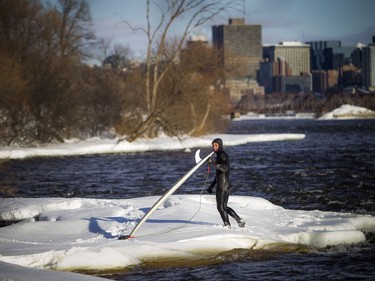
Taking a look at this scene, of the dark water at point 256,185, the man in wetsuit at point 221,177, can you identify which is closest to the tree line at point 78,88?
the dark water at point 256,185

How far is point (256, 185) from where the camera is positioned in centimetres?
2794

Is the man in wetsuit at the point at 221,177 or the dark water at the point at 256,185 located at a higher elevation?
the man in wetsuit at the point at 221,177

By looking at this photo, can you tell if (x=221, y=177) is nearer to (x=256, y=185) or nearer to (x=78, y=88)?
(x=256, y=185)

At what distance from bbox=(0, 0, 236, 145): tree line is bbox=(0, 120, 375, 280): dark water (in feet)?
17.8

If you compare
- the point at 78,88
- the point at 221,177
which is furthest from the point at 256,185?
the point at 78,88

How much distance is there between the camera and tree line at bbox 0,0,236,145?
49.7 metres

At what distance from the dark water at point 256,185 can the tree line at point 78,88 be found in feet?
17.8

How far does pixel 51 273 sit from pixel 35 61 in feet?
143

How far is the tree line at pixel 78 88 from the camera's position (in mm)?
49688

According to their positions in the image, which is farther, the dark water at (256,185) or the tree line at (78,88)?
the tree line at (78,88)

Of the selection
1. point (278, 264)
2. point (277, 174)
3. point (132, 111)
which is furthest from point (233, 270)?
point (132, 111)

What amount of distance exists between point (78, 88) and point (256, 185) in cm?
3354

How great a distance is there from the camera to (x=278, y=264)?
44.8 ft

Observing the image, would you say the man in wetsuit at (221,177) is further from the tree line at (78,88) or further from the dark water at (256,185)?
the tree line at (78,88)
